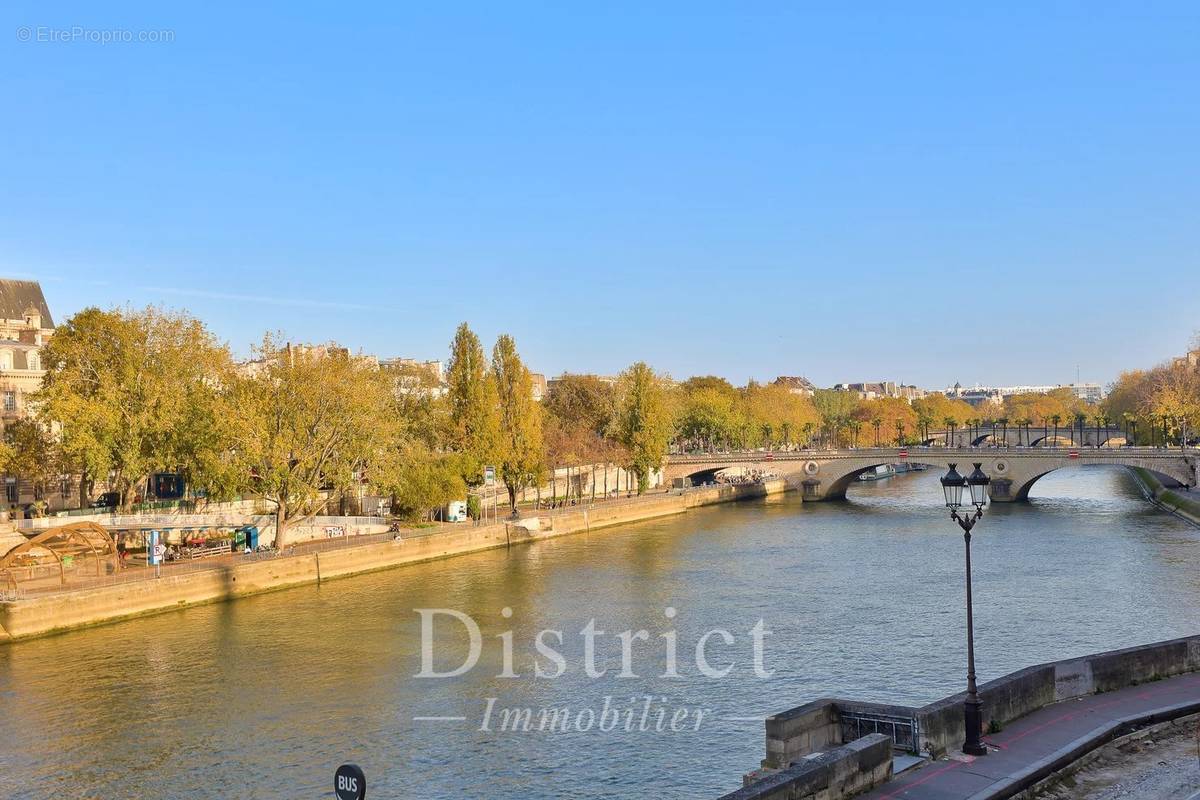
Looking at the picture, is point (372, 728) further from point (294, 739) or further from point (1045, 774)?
point (1045, 774)

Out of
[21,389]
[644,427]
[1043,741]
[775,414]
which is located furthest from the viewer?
[775,414]

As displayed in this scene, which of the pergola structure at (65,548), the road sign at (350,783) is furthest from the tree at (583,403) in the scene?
the road sign at (350,783)

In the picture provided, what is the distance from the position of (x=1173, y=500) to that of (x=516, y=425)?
4424 centimetres

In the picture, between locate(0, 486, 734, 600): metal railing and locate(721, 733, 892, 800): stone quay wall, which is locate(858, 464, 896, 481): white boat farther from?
locate(721, 733, 892, 800): stone quay wall

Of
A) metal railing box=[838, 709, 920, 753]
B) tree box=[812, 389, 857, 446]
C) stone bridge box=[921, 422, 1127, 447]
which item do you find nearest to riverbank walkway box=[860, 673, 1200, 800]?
metal railing box=[838, 709, 920, 753]

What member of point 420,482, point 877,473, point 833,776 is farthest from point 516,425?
point 877,473

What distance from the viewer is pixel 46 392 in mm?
50312

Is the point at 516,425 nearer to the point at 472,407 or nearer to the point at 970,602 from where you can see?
the point at 472,407

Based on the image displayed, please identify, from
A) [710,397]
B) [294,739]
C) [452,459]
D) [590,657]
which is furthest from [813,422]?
[294,739]

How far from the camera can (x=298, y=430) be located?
48844mm

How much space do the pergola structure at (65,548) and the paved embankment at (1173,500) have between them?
56.6 meters

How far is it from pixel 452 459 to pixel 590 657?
103 ft

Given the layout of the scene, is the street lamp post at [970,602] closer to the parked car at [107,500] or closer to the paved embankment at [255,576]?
the paved embankment at [255,576]

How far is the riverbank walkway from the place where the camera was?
13570 mm
